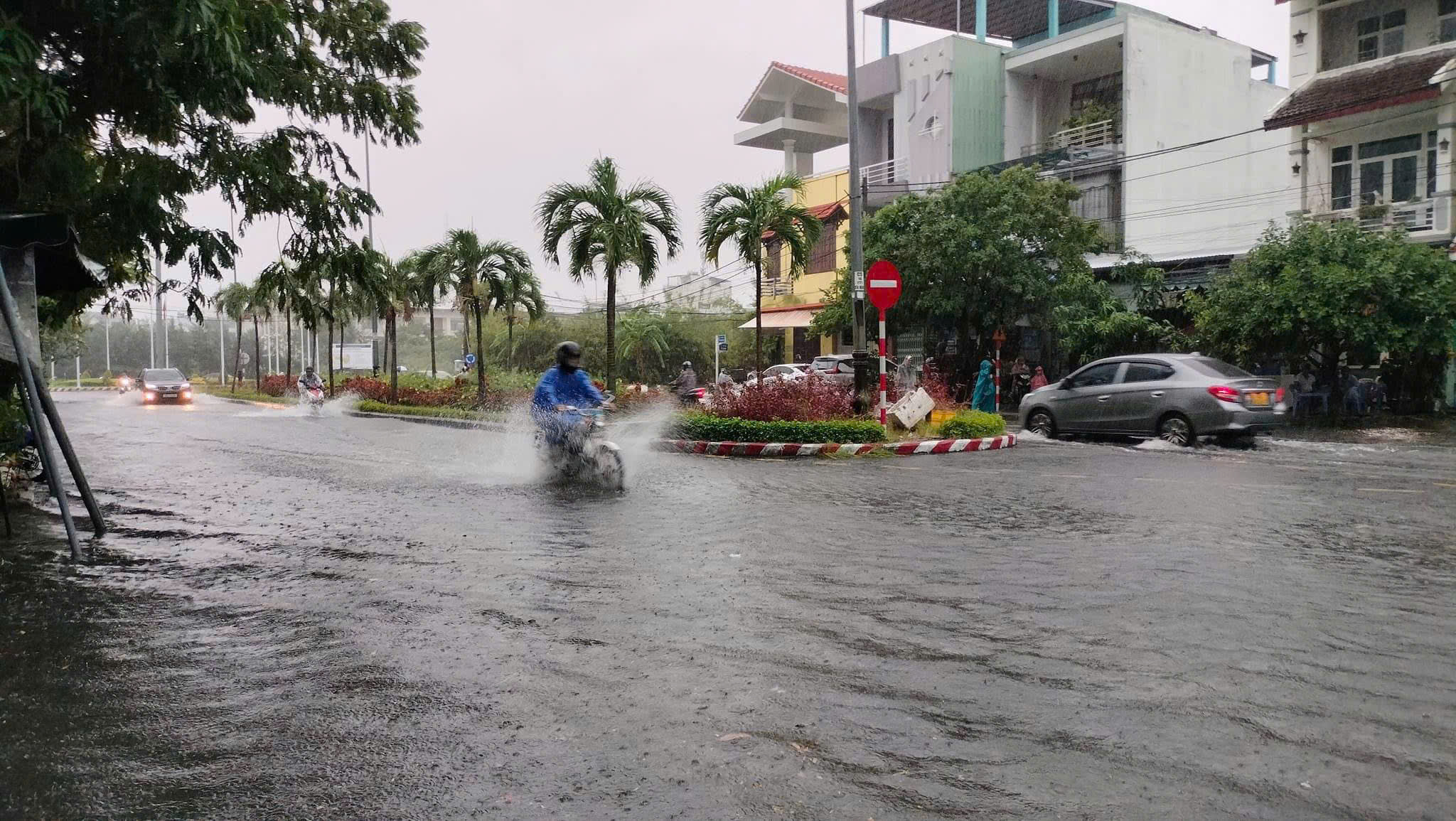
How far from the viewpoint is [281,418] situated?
99.3 ft

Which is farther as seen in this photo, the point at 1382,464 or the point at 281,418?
the point at 281,418

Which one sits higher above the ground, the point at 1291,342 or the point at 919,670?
the point at 1291,342

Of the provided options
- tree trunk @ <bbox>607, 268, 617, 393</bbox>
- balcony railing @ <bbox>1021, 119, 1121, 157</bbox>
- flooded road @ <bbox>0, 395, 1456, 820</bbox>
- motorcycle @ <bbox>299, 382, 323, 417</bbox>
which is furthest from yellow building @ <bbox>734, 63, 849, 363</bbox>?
flooded road @ <bbox>0, 395, 1456, 820</bbox>

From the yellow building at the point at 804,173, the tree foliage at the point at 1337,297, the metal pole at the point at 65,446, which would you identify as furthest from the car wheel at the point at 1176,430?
the yellow building at the point at 804,173

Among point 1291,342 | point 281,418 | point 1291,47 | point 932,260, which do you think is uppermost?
point 1291,47

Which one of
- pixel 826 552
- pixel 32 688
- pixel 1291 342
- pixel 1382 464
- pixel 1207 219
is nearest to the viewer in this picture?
pixel 32 688

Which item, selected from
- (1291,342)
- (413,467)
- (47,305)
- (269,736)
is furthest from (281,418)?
(269,736)

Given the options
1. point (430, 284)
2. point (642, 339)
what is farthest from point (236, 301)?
point (430, 284)

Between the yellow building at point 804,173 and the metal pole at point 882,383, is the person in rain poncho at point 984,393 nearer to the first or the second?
the metal pole at point 882,383

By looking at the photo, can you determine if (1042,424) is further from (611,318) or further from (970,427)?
(611,318)

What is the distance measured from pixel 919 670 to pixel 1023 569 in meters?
2.54

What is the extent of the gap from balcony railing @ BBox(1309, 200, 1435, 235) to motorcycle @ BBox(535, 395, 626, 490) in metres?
19.8

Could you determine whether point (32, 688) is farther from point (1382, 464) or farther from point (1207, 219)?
point (1207, 219)

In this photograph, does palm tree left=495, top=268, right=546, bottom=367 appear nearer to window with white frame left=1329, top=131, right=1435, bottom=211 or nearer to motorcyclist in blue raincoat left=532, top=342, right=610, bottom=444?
motorcyclist in blue raincoat left=532, top=342, right=610, bottom=444
